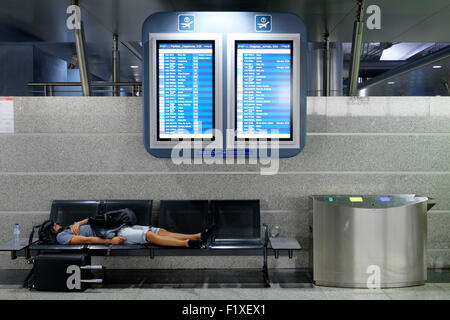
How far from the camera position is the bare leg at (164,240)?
3.06m

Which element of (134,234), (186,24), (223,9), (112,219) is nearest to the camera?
(134,234)

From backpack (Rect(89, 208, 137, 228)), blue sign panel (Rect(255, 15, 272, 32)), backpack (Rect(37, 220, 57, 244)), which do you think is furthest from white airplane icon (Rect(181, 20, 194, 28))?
backpack (Rect(37, 220, 57, 244))

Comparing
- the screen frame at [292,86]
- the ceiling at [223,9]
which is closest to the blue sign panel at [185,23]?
the screen frame at [292,86]

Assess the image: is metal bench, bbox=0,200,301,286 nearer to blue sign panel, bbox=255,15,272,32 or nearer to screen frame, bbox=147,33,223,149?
screen frame, bbox=147,33,223,149

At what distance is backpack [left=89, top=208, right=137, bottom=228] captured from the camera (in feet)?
10.7

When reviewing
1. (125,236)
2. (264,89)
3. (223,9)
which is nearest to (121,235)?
(125,236)

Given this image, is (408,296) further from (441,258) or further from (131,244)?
(131,244)

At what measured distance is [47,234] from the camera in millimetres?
3246

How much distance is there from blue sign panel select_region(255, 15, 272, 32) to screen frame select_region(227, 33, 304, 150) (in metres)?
0.05

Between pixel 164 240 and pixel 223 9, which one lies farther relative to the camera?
pixel 223 9

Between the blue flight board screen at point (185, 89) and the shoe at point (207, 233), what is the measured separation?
33.1 inches

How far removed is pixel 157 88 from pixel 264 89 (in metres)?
1.01

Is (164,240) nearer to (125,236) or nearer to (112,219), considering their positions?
(125,236)

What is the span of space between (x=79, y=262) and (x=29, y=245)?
487 mm
